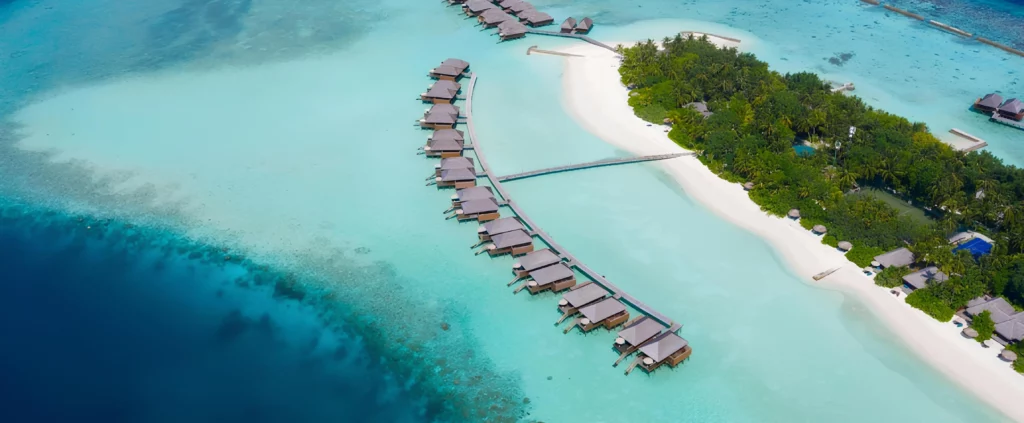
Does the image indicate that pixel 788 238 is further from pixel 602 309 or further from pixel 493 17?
pixel 493 17

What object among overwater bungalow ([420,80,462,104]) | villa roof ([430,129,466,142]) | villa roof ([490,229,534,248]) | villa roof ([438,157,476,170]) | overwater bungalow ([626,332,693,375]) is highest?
overwater bungalow ([420,80,462,104])

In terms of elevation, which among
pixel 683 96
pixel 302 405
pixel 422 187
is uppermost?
pixel 683 96

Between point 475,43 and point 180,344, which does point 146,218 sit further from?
point 475,43

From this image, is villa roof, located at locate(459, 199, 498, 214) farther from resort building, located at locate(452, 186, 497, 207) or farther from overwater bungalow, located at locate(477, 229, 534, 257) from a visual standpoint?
overwater bungalow, located at locate(477, 229, 534, 257)

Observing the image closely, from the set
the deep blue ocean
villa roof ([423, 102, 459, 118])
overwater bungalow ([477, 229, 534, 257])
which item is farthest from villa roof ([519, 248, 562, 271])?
villa roof ([423, 102, 459, 118])

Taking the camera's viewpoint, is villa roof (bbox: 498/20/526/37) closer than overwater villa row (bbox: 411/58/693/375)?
No

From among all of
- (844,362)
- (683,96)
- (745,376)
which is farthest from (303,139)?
(844,362)

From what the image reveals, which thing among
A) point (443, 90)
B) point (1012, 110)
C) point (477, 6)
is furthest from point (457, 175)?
point (1012, 110)

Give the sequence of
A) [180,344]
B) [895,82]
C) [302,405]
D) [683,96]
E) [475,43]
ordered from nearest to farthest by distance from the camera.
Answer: [302,405] < [180,344] < [683,96] < [895,82] < [475,43]
